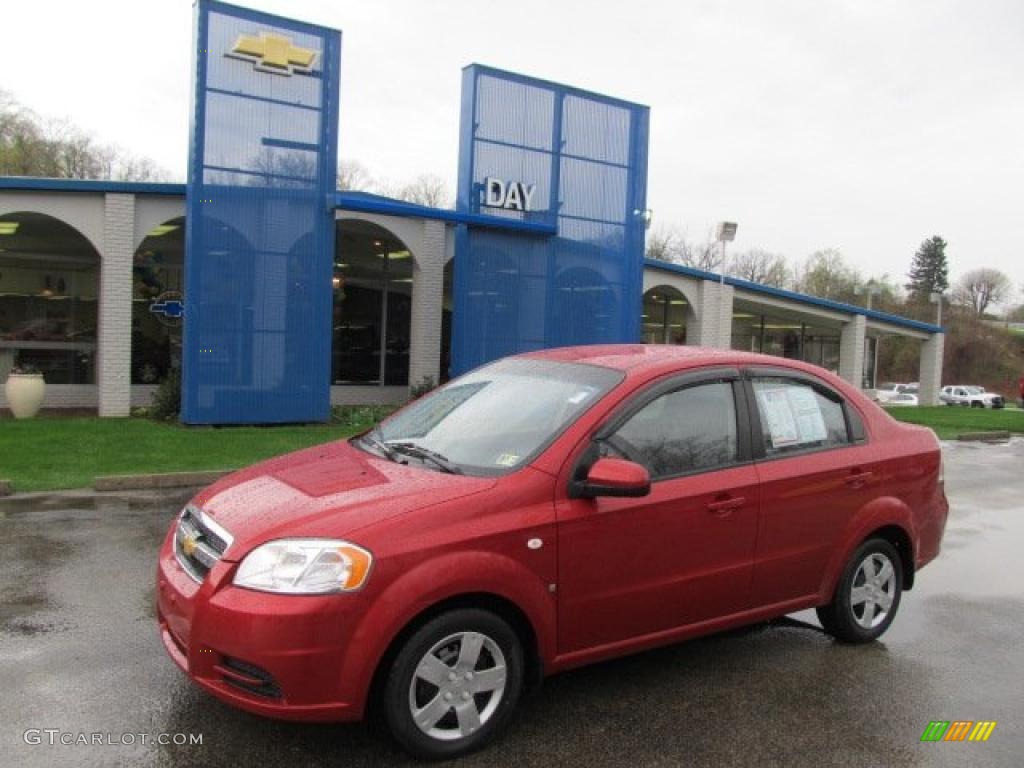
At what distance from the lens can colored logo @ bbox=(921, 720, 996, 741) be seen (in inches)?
151

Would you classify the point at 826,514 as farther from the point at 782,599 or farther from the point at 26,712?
the point at 26,712

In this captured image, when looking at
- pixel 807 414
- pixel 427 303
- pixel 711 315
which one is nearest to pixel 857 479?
pixel 807 414

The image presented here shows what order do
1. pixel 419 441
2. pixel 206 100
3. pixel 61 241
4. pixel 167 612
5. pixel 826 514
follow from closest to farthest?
pixel 167 612
pixel 419 441
pixel 826 514
pixel 206 100
pixel 61 241

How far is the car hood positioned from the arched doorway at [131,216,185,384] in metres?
15.2

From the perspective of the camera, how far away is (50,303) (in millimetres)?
18625

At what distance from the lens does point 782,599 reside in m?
4.53

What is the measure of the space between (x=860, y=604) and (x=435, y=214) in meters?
13.1

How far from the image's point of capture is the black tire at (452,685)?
3289 mm

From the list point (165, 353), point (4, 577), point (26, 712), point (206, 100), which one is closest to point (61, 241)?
point (165, 353)

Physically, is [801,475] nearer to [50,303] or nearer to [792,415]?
[792,415]

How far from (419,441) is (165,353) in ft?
52.8

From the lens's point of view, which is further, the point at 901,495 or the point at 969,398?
the point at 969,398

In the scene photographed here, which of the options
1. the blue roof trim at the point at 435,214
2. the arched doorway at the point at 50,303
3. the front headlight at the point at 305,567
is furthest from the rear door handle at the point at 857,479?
the arched doorway at the point at 50,303

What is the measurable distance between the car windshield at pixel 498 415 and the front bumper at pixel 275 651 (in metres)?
0.94
